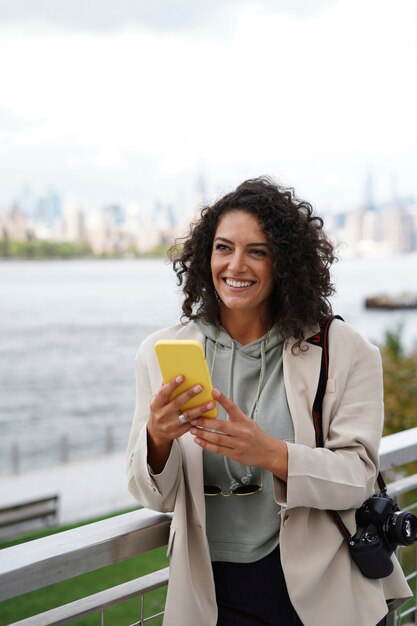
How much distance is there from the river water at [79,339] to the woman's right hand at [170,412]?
8332 mm

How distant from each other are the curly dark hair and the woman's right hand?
0.36 meters

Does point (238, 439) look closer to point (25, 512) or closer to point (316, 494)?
point (316, 494)

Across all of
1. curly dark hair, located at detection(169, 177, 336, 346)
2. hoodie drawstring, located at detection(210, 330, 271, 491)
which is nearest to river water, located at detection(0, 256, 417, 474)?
curly dark hair, located at detection(169, 177, 336, 346)

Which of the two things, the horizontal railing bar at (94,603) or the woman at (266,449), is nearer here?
the horizontal railing bar at (94,603)

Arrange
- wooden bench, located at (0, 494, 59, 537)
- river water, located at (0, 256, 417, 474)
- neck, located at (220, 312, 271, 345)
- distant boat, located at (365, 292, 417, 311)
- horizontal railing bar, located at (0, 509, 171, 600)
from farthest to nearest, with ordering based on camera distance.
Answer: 1. distant boat, located at (365, 292, 417, 311)
2. river water, located at (0, 256, 417, 474)
3. wooden bench, located at (0, 494, 59, 537)
4. neck, located at (220, 312, 271, 345)
5. horizontal railing bar, located at (0, 509, 171, 600)

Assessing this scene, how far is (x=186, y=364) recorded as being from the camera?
4.72 feet

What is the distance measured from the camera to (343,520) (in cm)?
166

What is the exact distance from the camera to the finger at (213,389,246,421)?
1.43 meters

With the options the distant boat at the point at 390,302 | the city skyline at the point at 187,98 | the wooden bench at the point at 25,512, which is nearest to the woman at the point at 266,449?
the wooden bench at the point at 25,512

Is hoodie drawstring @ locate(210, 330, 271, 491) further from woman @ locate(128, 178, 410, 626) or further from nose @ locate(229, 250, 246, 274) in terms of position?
nose @ locate(229, 250, 246, 274)

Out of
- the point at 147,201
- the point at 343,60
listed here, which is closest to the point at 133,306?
the point at 147,201

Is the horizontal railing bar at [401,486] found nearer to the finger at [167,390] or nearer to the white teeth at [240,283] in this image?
the white teeth at [240,283]

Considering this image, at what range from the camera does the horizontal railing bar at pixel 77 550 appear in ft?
4.56

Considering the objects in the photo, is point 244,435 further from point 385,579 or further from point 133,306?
point 133,306
